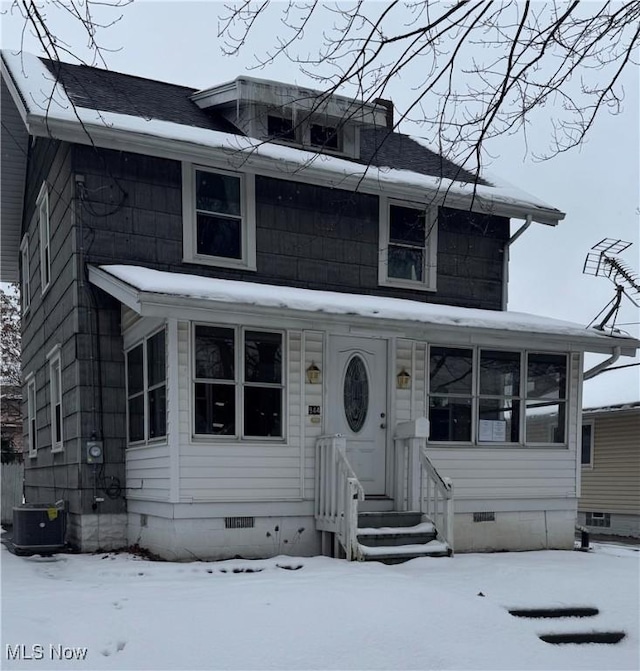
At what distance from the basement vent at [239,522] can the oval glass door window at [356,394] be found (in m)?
1.75

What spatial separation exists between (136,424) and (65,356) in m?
1.64

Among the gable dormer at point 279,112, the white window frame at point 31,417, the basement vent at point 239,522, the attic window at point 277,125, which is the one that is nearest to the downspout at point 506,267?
the gable dormer at point 279,112

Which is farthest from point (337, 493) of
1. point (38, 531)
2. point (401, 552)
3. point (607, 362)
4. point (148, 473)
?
point (607, 362)

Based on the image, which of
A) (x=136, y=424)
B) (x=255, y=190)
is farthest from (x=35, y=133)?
(x=136, y=424)

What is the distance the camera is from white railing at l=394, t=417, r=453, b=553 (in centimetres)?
821

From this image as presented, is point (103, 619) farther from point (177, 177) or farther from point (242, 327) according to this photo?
point (177, 177)

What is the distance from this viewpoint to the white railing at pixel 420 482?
8.21 meters

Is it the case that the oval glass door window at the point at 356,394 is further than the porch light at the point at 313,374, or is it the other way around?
the oval glass door window at the point at 356,394

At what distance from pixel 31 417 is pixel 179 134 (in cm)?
674

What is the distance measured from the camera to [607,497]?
16922 mm

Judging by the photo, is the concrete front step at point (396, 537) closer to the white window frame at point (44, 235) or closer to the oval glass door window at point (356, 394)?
the oval glass door window at point (356, 394)

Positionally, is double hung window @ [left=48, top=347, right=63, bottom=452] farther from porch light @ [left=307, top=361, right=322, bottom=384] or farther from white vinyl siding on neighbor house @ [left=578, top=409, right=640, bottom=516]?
white vinyl siding on neighbor house @ [left=578, top=409, right=640, bottom=516]

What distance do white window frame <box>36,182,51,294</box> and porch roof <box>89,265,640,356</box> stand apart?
2.45 m

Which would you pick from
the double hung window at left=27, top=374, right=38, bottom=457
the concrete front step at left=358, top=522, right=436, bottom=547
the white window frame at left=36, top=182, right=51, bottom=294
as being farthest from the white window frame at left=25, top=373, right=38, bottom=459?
the concrete front step at left=358, top=522, right=436, bottom=547
